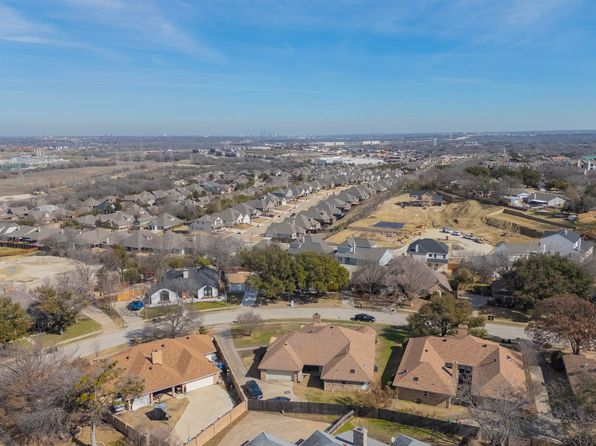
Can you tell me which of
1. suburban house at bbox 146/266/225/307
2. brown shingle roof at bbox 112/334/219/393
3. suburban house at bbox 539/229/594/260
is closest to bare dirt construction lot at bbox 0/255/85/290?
suburban house at bbox 146/266/225/307

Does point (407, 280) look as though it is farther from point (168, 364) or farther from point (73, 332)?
point (73, 332)

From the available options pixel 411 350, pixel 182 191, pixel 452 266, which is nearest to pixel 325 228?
pixel 452 266

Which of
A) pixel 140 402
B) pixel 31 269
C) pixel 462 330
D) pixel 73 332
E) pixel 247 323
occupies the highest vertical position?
pixel 462 330

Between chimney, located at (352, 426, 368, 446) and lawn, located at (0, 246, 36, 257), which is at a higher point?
chimney, located at (352, 426, 368, 446)

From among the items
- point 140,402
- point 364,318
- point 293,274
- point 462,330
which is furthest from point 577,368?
point 140,402

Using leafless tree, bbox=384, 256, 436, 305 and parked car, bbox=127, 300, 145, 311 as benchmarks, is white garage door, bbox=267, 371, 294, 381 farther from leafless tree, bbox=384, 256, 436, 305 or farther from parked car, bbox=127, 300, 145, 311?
parked car, bbox=127, 300, 145, 311
